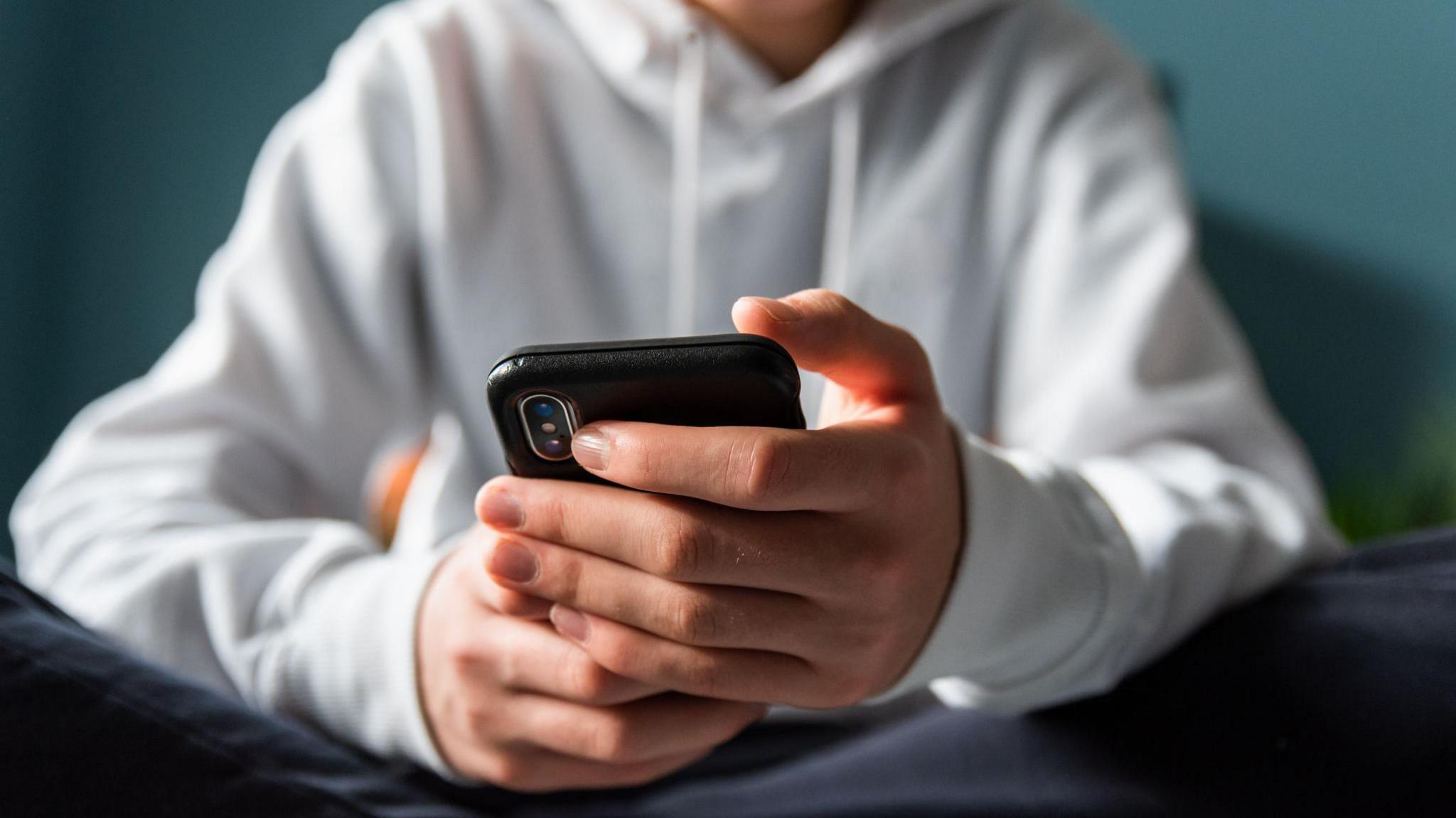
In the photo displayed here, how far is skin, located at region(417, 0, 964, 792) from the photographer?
1.21 ft

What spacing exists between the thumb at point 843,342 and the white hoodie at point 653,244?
1.15 feet

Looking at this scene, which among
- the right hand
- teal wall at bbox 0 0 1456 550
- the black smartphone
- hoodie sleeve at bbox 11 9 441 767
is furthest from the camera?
teal wall at bbox 0 0 1456 550

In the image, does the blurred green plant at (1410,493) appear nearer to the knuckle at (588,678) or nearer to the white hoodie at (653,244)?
the white hoodie at (653,244)

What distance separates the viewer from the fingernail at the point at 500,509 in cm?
42

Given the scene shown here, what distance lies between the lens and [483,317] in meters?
0.79

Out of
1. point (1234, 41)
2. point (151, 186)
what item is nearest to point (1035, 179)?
point (1234, 41)

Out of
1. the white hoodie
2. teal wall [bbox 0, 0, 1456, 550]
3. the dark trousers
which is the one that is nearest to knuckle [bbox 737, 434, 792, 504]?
the dark trousers

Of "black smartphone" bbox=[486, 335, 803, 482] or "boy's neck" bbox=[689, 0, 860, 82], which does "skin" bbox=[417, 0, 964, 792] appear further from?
"boy's neck" bbox=[689, 0, 860, 82]

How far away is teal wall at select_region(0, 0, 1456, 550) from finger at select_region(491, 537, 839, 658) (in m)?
1.24

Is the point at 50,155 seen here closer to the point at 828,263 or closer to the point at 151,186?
the point at 151,186

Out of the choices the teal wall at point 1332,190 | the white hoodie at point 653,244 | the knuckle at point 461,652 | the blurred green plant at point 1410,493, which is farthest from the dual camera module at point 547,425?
the teal wall at point 1332,190

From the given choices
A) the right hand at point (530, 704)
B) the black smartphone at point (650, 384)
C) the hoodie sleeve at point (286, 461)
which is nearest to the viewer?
the black smartphone at point (650, 384)

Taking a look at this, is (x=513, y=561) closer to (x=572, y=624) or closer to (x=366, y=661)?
(x=572, y=624)

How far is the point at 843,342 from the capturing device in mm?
386
